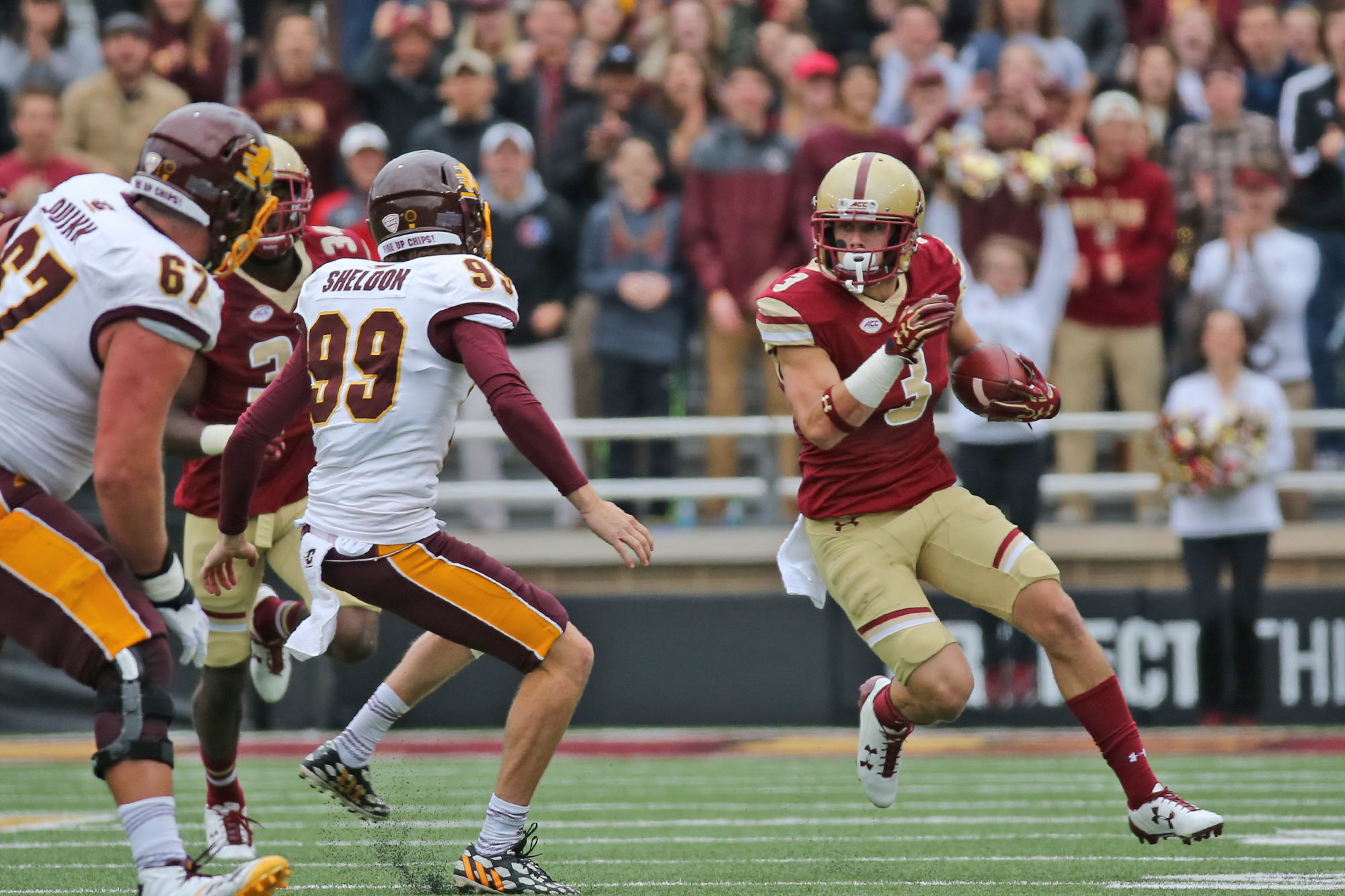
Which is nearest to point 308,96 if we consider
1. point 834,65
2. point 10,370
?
point 834,65

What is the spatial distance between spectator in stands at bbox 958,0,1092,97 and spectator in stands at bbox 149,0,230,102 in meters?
4.26

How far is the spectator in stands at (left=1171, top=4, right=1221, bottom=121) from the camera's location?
34.4 ft

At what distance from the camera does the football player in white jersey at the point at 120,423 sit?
3846mm

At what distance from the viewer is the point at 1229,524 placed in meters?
8.87

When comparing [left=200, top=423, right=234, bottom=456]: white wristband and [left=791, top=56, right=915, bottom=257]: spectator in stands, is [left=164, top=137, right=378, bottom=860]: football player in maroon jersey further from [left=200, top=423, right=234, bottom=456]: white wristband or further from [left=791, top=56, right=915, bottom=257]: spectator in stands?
[left=791, top=56, right=915, bottom=257]: spectator in stands

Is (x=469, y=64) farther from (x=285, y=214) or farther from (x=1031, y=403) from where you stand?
(x=1031, y=403)

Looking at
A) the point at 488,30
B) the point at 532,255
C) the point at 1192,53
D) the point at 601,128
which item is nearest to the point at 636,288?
the point at 532,255

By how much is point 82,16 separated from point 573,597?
16.6 feet

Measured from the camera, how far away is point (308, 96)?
10.3m

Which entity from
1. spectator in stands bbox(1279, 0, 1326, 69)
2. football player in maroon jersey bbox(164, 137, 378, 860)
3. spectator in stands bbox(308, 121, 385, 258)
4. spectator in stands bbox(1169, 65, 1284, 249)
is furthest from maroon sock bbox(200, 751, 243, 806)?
spectator in stands bbox(1279, 0, 1326, 69)

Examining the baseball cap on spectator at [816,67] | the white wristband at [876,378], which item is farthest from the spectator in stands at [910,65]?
the white wristband at [876,378]

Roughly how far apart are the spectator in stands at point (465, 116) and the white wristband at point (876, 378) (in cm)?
500

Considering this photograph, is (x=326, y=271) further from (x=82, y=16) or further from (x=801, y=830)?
(x=82, y=16)

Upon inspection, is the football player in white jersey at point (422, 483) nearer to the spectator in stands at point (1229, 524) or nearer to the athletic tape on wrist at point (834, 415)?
the athletic tape on wrist at point (834, 415)
